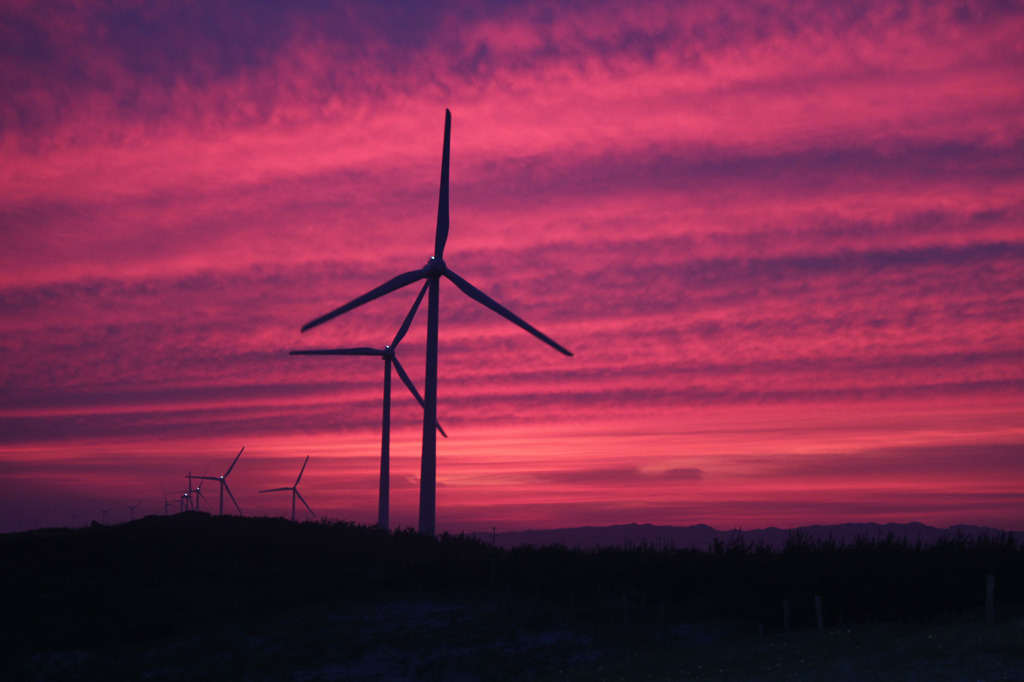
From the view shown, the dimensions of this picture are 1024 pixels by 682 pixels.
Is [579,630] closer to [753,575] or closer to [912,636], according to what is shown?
[753,575]

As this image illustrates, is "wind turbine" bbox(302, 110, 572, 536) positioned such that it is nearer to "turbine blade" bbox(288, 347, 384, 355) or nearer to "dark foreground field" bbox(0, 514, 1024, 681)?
"dark foreground field" bbox(0, 514, 1024, 681)

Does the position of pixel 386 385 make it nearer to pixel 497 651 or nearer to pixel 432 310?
pixel 432 310

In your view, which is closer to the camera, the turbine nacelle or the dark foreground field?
the dark foreground field

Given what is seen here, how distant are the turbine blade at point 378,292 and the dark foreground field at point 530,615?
12.7 metres

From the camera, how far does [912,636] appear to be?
102 ft

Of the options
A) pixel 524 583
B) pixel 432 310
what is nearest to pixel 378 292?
pixel 432 310

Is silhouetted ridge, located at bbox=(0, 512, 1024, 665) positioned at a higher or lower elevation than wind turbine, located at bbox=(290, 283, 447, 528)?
lower

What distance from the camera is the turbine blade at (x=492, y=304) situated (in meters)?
54.1

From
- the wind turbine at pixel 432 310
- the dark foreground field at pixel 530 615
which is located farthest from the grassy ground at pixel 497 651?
the wind turbine at pixel 432 310

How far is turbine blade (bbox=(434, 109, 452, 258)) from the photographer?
59.2 metres

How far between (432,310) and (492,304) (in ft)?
12.9

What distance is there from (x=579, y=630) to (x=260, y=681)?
1212 centimetres

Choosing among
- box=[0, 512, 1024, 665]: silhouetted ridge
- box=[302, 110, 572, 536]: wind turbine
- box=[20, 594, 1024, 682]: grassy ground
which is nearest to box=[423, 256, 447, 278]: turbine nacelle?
box=[302, 110, 572, 536]: wind turbine

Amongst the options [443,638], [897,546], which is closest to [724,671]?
[443,638]
